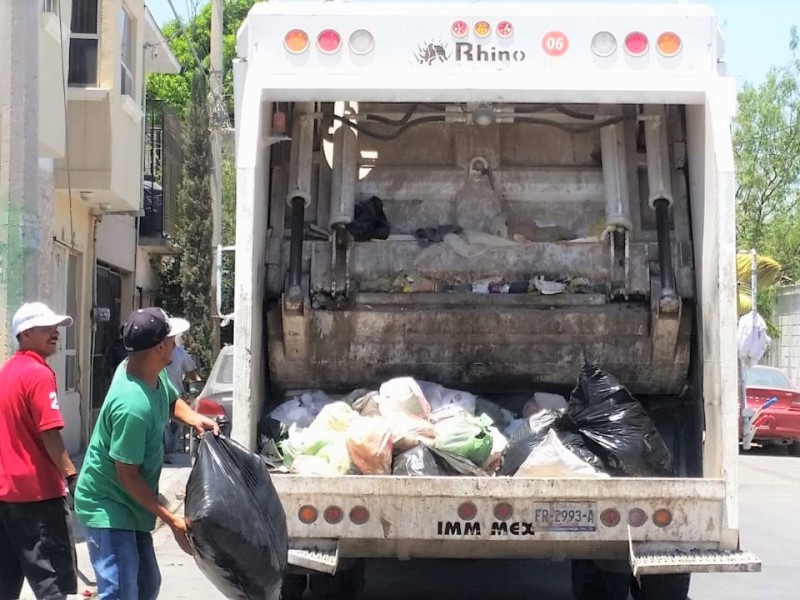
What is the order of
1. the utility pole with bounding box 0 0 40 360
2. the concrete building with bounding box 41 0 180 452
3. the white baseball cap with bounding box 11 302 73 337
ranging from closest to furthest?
the white baseball cap with bounding box 11 302 73 337, the utility pole with bounding box 0 0 40 360, the concrete building with bounding box 41 0 180 452

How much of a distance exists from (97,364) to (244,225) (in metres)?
10.8

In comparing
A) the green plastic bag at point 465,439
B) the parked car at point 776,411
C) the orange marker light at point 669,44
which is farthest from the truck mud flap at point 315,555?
the parked car at point 776,411

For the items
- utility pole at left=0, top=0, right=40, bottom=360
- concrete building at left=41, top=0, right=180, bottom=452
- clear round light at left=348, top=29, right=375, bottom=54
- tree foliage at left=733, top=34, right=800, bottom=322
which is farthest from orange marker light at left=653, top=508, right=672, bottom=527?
tree foliage at left=733, top=34, right=800, bottom=322

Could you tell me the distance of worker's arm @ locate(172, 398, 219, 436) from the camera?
4.19m

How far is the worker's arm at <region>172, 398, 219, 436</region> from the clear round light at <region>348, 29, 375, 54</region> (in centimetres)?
186

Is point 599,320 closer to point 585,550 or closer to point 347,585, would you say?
point 585,550

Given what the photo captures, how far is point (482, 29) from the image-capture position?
17.5 feet

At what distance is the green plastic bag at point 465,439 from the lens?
5441 millimetres

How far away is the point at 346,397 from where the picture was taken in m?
6.02

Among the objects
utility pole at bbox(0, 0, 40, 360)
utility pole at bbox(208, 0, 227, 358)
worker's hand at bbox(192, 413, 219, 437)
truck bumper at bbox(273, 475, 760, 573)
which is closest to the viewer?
worker's hand at bbox(192, 413, 219, 437)

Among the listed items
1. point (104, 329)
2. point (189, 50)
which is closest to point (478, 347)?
point (104, 329)

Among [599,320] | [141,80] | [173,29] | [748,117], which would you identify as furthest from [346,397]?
[173,29]

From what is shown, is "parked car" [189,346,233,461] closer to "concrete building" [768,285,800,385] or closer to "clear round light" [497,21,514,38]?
"clear round light" [497,21,514,38]

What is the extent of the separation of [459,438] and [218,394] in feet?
17.8
